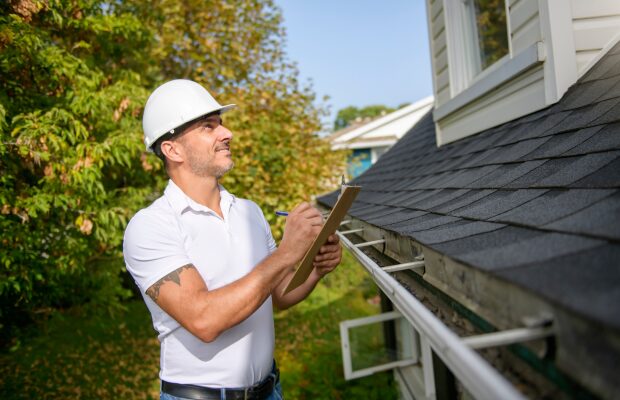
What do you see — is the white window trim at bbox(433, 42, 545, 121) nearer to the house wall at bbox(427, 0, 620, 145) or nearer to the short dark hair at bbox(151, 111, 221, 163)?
the house wall at bbox(427, 0, 620, 145)

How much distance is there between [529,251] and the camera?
0.98 metres

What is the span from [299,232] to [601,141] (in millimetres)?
1183

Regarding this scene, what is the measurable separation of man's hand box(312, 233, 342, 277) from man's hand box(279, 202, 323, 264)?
0.37 metres

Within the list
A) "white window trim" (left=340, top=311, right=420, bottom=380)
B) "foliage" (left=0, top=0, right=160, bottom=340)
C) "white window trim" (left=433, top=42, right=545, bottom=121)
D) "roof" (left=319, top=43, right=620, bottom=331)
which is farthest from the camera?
"white window trim" (left=340, top=311, right=420, bottom=380)

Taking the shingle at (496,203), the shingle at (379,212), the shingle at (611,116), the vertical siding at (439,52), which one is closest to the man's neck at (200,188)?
the shingle at (379,212)

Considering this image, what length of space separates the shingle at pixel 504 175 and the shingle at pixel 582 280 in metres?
1.00

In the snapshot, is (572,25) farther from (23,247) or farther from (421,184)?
(23,247)

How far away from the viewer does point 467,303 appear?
1053 mm

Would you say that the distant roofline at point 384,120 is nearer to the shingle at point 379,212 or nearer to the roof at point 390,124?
the roof at point 390,124

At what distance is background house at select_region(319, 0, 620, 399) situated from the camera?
734mm

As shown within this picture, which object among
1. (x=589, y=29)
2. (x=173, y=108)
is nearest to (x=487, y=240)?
(x=173, y=108)

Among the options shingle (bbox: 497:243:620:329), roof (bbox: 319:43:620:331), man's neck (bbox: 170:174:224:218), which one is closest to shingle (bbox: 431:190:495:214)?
roof (bbox: 319:43:620:331)

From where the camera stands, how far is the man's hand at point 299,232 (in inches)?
65.3

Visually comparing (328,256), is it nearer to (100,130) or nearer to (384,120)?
(100,130)
